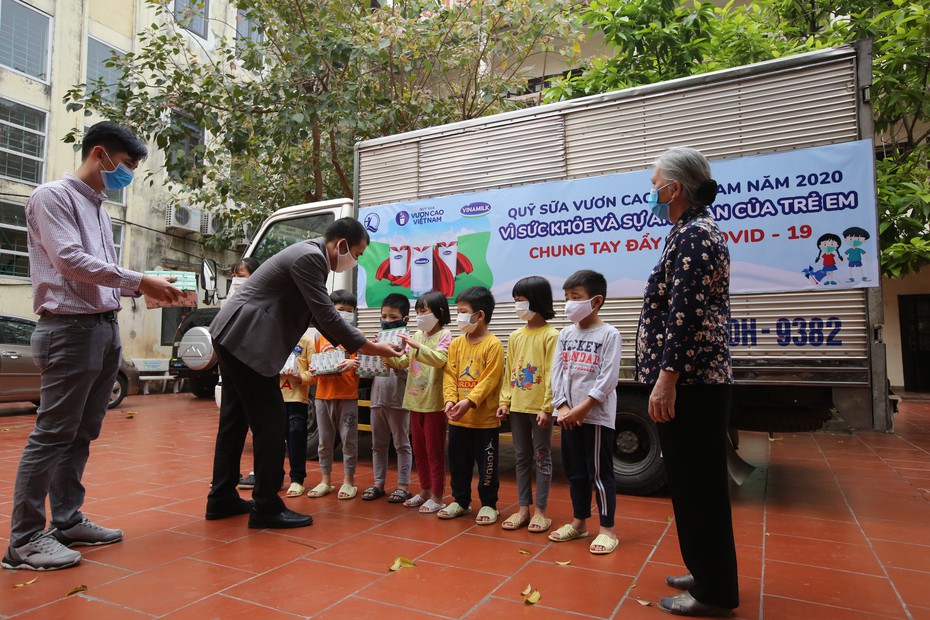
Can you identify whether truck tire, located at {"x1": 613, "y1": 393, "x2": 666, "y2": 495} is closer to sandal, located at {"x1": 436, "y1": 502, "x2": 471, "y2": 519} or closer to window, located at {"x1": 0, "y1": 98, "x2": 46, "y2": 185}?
sandal, located at {"x1": 436, "y1": 502, "x2": 471, "y2": 519}

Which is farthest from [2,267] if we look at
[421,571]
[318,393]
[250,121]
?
[421,571]

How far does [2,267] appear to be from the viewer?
40.5 feet

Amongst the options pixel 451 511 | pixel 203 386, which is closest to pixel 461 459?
pixel 451 511

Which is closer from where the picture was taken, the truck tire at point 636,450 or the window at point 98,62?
the truck tire at point 636,450

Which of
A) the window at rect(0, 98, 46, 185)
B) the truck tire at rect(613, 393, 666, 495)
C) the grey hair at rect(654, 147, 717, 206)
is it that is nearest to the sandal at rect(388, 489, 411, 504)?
the truck tire at rect(613, 393, 666, 495)

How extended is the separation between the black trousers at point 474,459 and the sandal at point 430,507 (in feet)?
0.56

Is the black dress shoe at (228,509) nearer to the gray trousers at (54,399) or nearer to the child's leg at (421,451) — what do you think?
the gray trousers at (54,399)

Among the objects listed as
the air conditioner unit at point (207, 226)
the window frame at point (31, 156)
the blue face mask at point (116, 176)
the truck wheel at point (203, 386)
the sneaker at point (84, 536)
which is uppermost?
the window frame at point (31, 156)

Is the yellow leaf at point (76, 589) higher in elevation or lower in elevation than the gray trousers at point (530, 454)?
lower

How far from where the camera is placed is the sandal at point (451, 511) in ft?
12.4

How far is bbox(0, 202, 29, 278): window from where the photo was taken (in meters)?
12.4

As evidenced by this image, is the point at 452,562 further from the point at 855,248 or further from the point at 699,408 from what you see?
the point at 855,248

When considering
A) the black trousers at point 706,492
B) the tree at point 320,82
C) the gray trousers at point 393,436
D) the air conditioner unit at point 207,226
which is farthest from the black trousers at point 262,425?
the air conditioner unit at point 207,226

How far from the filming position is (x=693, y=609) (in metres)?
2.42
